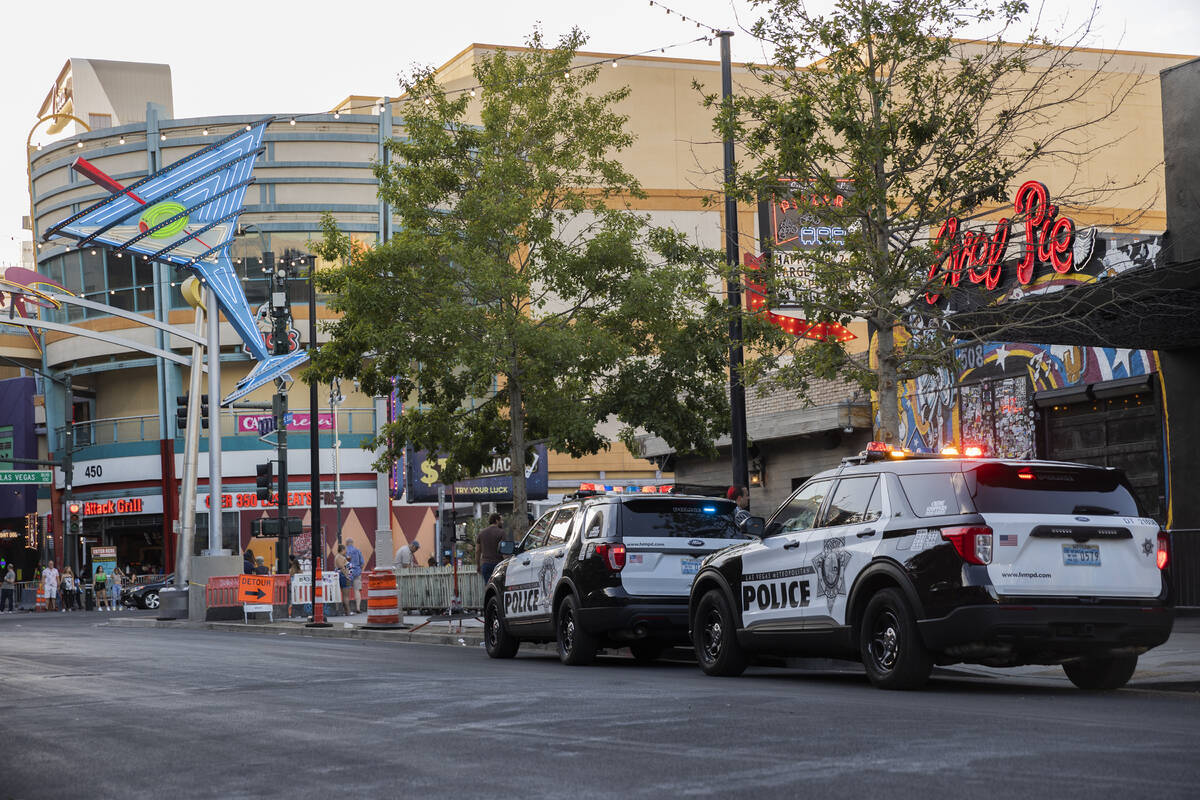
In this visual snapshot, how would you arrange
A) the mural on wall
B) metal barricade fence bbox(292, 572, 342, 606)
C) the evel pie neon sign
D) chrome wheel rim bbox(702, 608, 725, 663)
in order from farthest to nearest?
metal barricade fence bbox(292, 572, 342, 606), the mural on wall, the evel pie neon sign, chrome wheel rim bbox(702, 608, 725, 663)

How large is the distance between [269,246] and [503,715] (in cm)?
4761

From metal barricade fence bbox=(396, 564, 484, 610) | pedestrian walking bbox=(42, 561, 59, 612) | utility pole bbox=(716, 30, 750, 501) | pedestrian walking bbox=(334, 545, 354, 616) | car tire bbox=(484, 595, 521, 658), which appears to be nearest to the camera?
car tire bbox=(484, 595, 521, 658)

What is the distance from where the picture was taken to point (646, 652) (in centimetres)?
1745

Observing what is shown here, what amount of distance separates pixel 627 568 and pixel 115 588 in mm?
39589

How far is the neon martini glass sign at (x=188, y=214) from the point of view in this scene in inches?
1519

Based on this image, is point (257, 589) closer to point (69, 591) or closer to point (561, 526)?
point (561, 526)

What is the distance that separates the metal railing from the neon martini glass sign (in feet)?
48.7

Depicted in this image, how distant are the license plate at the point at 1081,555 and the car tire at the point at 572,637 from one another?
600cm

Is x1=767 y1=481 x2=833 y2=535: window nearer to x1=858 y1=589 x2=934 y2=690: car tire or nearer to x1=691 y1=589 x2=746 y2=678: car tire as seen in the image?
x1=691 y1=589 x2=746 y2=678: car tire

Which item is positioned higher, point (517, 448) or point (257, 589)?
point (517, 448)

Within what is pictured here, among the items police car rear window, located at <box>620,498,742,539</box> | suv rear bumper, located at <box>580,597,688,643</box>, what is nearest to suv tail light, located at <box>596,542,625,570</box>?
police car rear window, located at <box>620,498,742,539</box>

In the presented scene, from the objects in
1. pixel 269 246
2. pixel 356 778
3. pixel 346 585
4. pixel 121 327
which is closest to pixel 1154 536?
pixel 356 778

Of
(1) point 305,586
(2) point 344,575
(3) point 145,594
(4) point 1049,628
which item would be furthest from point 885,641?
(3) point 145,594

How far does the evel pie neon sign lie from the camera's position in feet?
65.0
